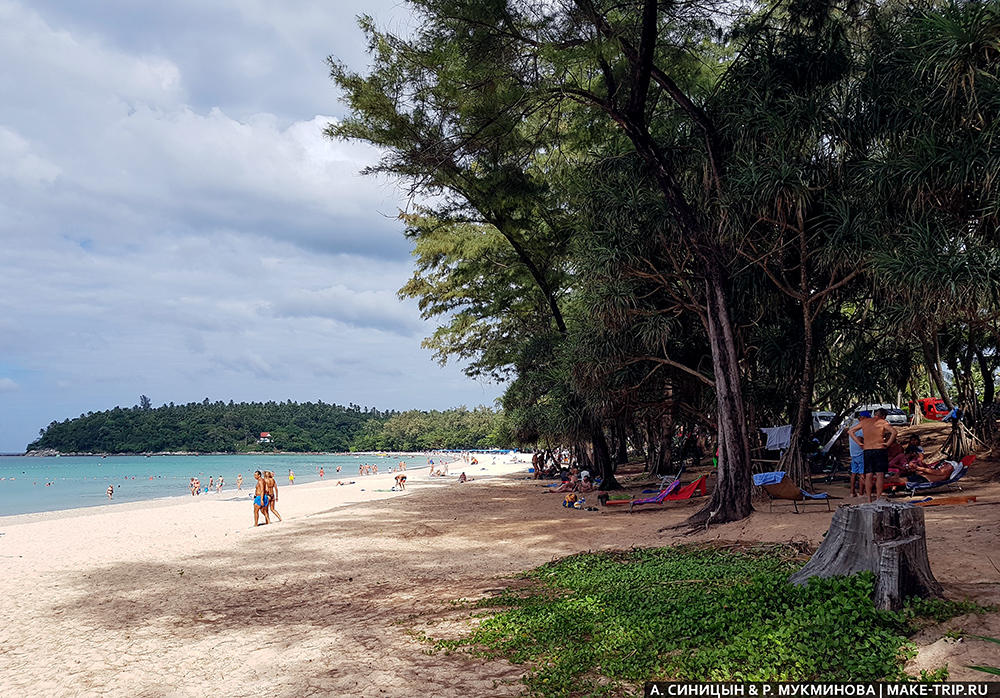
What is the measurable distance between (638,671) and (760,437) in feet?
36.7

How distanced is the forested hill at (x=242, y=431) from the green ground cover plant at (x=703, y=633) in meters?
94.5

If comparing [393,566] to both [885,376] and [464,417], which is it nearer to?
[885,376]

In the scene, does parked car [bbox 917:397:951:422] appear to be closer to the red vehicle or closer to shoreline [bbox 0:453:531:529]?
the red vehicle

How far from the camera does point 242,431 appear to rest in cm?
11338

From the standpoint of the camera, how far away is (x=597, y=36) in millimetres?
9094

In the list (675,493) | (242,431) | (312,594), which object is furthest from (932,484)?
(242,431)

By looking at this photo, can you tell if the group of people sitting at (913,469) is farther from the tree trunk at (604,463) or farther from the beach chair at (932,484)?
the tree trunk at (604,463)

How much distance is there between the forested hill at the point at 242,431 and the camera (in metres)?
109

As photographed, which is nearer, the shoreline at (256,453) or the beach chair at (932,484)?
the beach chair at (932,484)

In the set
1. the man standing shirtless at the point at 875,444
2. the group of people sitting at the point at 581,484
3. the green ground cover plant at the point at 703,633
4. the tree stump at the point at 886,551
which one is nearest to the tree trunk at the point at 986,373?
the man standing shirtless at the point at 875,444

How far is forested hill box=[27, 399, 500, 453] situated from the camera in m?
109

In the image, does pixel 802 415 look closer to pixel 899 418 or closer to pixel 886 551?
pixel 886 551

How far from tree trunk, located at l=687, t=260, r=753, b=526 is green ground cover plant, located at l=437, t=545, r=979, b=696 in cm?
455

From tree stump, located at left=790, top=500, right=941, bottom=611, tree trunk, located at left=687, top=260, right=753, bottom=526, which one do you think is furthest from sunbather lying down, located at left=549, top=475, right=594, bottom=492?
tree stump, located at left=790, top=500, right=941, bottom=611
